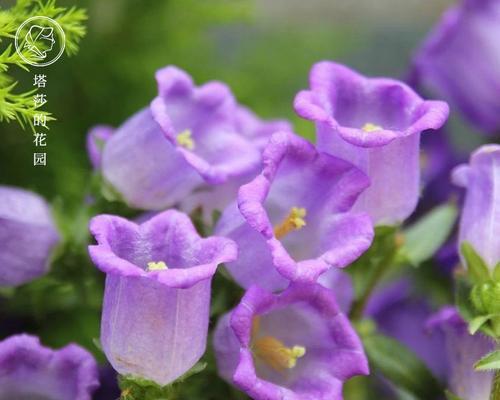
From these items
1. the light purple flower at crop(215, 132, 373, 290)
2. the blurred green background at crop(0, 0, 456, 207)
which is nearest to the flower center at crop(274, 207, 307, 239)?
the light purple flower at crop(215, 132, 373, 290)

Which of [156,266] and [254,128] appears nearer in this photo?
[156,266]

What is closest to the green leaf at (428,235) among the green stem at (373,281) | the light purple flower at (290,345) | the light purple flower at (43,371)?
the green stem at (373,281)

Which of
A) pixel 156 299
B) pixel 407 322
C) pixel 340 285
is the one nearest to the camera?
pixel 156 299

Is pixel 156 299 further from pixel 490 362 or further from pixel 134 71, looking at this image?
pixel 134 71

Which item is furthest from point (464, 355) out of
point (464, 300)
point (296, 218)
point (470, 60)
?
point (470, 60)

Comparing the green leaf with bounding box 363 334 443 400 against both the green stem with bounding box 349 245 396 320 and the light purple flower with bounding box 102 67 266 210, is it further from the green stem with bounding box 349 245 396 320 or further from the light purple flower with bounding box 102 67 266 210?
the light purple flower with bounding box 102 67 266 210

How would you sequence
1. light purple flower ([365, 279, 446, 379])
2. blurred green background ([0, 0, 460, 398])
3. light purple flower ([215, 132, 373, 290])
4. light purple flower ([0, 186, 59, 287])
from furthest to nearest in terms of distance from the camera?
light purple flower ([365, 279, 446, 379])
blurred green background ([0, 0, 460, 398])
light purple flower ([0, 186, 59, 287])
light purple flower ([215, 132, 373, 290])

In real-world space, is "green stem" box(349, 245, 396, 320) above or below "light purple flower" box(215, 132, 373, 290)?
below
